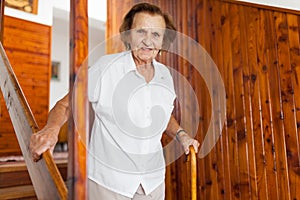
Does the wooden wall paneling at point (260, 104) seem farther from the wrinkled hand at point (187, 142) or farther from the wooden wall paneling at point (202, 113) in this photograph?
the wrinkled hand at point (187, 142)

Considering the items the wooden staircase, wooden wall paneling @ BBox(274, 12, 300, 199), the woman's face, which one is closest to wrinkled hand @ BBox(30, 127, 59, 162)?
the woman's face

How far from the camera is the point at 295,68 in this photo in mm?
1967

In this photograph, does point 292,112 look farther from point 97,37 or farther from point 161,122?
point 97,37

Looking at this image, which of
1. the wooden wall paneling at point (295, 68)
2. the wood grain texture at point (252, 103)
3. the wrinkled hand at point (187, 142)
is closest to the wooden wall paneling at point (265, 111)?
the wood grain texture at point (252, 103)

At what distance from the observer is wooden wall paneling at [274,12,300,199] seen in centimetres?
189

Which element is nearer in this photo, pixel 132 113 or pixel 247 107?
pixel 132 113

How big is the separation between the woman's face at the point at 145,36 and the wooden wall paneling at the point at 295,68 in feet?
3.66

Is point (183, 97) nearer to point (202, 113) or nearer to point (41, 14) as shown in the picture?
point (202, 113)

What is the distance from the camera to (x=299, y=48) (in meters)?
1.97

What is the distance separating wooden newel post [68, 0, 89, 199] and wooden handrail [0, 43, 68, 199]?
0.08 metres

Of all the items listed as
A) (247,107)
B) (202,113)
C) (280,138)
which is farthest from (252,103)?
(202,113)

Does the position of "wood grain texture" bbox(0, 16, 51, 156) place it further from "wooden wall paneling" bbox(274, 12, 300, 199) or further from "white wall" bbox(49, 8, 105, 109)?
"wooden wall paneling" bbox(274, 12, 300, 199)

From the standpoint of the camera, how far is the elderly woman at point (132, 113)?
1.19 metres

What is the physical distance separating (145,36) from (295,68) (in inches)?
47.4
